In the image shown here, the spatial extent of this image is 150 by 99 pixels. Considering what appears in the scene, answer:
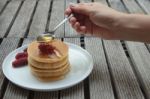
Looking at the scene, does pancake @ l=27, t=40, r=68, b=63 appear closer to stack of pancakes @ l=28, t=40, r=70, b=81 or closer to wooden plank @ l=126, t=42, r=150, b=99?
stack of pancakes @ l=28, t=40, r=70, b=81

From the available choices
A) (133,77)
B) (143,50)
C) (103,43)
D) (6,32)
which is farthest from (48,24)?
(133,77)

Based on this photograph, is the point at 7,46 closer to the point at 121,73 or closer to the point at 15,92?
the point at 15,92

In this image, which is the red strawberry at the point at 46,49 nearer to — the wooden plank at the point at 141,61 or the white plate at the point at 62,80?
the white plate at the point at 62,80

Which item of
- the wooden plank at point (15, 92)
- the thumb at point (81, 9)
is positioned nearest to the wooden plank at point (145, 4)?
the thumb at point (81, 9)

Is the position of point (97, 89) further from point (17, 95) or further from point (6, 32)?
point (6, 32)

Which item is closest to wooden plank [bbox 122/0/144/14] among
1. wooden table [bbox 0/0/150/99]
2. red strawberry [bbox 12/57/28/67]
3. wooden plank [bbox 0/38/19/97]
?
wooden table [bbox 0/0/150/99]

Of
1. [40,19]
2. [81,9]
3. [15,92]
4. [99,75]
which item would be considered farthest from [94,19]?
[40,19]

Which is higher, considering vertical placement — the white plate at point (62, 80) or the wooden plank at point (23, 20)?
the white plate at point (62, 80)
